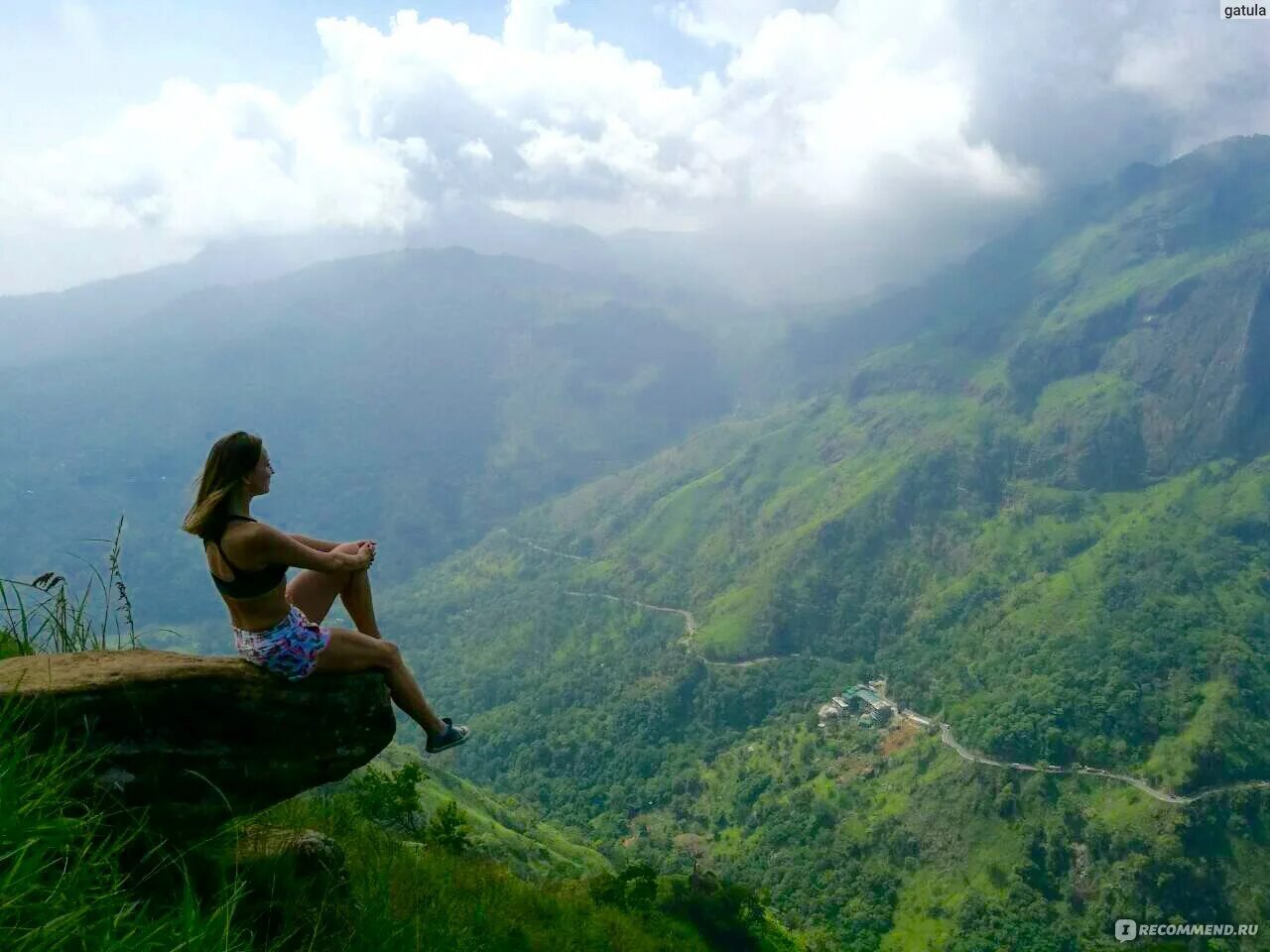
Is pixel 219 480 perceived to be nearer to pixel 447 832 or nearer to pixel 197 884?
pixel 197 884

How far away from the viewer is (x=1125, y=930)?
6341cm

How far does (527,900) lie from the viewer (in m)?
10.8

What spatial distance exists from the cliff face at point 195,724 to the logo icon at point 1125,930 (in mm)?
79580

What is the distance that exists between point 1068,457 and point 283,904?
220 m

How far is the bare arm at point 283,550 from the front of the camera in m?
6.44

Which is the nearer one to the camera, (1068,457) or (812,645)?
(812,645)

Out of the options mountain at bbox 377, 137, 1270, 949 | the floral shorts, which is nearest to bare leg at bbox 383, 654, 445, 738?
the floral shorts

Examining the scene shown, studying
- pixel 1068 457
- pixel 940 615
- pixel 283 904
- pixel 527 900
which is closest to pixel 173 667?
pixel 283 904

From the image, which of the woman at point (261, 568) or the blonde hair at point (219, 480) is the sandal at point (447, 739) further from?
→ the blonde hair at point (219, 480)

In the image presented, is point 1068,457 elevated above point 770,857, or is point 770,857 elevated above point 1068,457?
point 1068,457

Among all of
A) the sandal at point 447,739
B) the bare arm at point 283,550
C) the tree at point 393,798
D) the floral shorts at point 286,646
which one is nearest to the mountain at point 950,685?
the tree at point 393,798

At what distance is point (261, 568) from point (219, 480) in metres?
0.90

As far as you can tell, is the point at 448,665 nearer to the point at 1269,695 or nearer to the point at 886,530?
the point at 886,530

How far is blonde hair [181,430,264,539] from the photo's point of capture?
21.2ft
